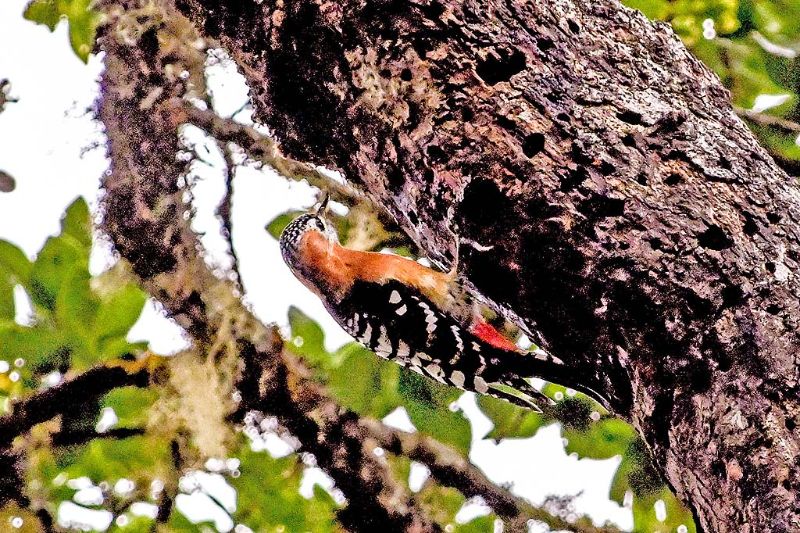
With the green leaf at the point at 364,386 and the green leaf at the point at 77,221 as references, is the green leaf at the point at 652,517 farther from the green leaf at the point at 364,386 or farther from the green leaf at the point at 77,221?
the green leaf at the point at 77,221

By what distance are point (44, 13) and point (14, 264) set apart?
769 millimetres

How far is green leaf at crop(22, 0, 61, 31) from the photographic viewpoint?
211 centimetres

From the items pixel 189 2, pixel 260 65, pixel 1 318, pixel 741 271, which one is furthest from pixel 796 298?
pixel 1 318

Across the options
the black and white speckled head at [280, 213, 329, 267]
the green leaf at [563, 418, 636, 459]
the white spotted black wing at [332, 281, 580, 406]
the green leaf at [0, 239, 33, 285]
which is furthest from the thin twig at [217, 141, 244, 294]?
the green leaf at [563, 418, 636, 459]

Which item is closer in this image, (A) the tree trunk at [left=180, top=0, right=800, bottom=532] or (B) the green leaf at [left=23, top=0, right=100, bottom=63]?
(A) the tree trunk at [left=180, top=0, right=800, bottom=532]

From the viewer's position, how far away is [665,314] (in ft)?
3.29

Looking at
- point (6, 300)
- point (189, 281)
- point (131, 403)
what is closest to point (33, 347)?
point (6, 300)

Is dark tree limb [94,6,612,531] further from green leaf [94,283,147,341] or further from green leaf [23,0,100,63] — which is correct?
green leaf [94,283,147,341]

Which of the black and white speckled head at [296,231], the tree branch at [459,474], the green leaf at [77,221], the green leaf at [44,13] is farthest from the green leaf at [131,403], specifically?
the green leaf at [44,13]

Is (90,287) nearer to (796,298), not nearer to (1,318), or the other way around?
(1,318)

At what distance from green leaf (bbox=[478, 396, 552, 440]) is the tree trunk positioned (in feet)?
2.51

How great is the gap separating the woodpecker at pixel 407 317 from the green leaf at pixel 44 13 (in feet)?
2.87

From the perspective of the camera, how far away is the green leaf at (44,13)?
83.1 inches

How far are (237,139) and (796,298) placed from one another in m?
1.69
